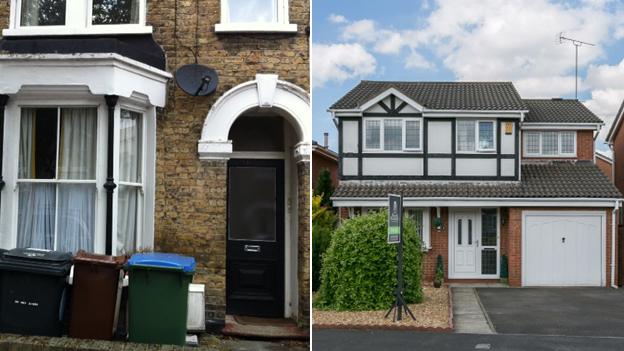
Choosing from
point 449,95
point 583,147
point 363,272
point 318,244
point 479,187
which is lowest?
point 363,272

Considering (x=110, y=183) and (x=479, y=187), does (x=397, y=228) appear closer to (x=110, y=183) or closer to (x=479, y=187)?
(x=110, y=183)

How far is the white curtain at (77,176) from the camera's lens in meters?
8.06

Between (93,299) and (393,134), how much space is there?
14306mm

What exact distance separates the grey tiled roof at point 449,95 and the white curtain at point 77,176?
13243 millimetres

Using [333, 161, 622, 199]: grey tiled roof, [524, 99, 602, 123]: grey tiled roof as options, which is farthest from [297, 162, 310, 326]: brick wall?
[524, 99, 602, 123]: grey tiled roof

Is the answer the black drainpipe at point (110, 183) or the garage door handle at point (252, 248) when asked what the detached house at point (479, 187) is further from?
the black drainpipe at point (110, 183)

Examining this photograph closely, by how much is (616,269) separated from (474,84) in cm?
619

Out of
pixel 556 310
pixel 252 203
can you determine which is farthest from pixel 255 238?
pixel 556 310

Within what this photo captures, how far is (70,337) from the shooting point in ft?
24.5

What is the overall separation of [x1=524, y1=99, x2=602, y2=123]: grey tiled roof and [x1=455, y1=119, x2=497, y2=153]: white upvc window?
1567 millimetres

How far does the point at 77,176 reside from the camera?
8109 mm

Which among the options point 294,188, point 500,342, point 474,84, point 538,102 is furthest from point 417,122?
point 294,188

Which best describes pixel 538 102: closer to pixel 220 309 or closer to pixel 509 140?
pixel 509 140

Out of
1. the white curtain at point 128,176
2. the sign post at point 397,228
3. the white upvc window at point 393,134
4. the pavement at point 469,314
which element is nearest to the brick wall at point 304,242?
the white curtain at point 128,176
